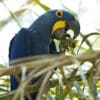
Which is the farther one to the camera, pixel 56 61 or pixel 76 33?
pixel 76 33

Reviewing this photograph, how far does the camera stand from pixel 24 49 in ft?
4.02

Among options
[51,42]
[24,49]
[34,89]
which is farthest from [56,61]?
[51,42]

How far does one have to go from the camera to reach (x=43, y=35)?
131cm

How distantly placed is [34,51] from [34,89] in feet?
2.70

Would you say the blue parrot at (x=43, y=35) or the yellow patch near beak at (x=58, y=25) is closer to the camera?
the blue parrot at (x=43, y=35)

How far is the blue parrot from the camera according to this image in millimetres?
1223

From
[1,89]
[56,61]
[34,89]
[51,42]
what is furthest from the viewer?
[51,42]

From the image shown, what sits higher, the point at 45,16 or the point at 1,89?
the point at 45,16

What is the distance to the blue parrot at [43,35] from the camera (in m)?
1.22

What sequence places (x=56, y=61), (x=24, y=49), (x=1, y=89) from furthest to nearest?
1. (x=24, y=49)
2. (x=1, y=89)
3. (x=56, y=61)

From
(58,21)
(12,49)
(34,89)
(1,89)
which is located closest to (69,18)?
(58,21)

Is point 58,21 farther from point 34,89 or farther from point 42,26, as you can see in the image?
point 34,89

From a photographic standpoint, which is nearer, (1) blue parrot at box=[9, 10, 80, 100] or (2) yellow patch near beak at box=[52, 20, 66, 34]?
(1) blue parrot at box=[9, 10, 80, 100]

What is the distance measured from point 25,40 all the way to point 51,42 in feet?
0.45
